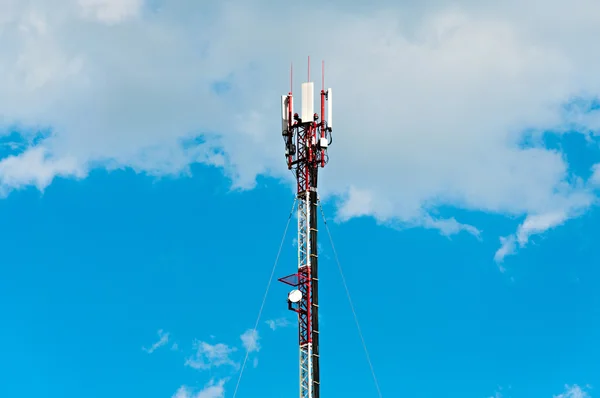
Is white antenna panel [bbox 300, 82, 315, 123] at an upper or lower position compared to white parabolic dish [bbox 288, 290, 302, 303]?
upper

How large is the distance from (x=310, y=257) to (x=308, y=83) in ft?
78.6

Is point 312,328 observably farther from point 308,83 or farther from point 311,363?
point 308,83

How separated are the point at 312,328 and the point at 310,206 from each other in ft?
53.5

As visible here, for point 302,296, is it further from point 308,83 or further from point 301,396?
point 308,83

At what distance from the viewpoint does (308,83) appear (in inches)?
7820

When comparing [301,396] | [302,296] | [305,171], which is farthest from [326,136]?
[301,396]

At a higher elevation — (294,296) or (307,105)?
(307,105)

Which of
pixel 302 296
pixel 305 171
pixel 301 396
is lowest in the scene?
pixel 301 396

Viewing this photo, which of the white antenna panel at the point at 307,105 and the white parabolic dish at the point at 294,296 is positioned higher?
the white antenna panel at the point at 307,105

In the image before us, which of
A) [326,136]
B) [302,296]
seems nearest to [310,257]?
[302,296]

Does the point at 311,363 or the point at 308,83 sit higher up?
the point at 308,83

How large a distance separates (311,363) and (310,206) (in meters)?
21.0

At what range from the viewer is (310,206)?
19525 cm

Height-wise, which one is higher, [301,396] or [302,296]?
[302,296]
